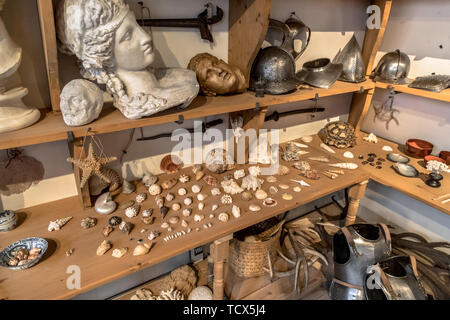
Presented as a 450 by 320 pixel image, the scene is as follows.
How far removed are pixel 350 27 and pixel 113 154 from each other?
68.9 inches

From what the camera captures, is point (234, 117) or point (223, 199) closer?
point (223, 199)

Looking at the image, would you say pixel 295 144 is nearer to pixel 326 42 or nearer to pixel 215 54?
pixel 326 42

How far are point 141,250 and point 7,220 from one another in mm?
565

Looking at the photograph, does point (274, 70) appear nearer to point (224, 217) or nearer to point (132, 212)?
point (224, 217)

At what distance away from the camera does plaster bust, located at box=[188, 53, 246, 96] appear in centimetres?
131

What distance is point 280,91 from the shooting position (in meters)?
1.49

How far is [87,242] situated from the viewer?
115 cm

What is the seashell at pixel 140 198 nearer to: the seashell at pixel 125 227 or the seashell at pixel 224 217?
the seashell at pixel 125 227

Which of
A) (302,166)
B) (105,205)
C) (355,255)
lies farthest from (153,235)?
(355,255)

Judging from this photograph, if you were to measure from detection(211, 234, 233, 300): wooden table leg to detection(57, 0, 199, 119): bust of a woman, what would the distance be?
0.62m

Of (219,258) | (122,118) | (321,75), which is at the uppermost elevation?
(321,75)

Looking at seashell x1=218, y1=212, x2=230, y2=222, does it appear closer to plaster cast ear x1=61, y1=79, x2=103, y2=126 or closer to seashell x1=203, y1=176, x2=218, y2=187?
seashell x1=203, y1=176, x2=218, y2=187
